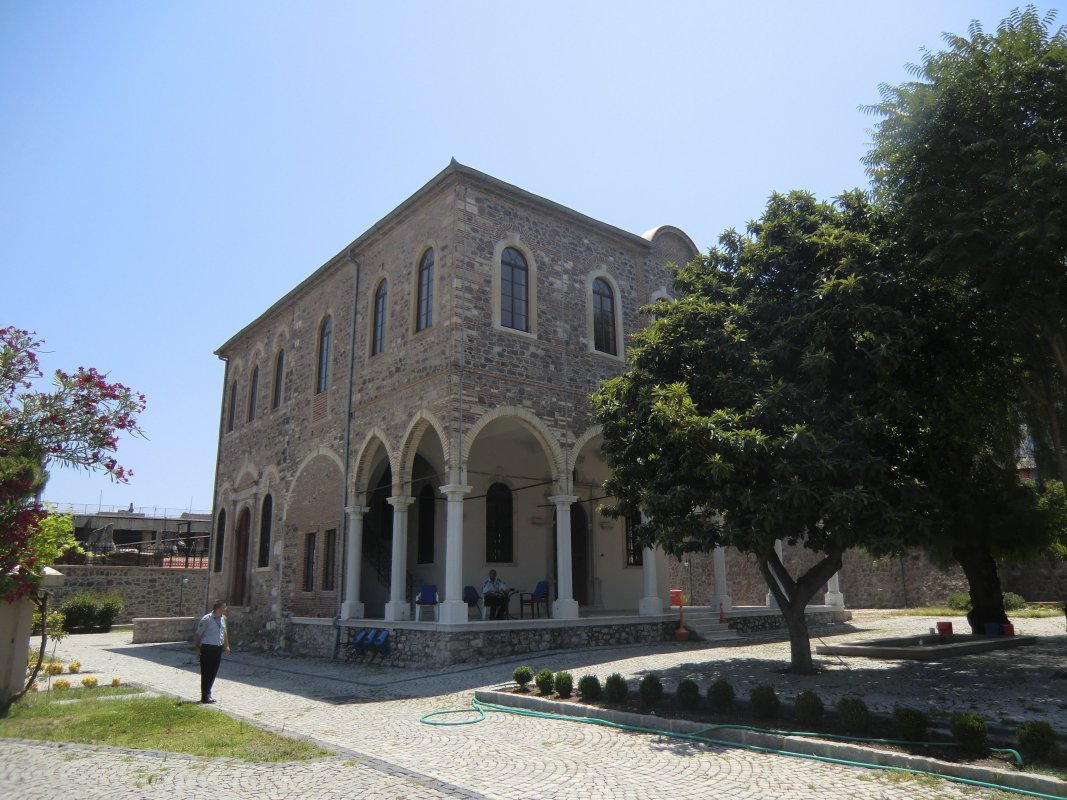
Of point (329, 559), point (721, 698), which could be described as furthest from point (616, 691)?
point (329, 559)

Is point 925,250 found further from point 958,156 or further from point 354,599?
point 354,599

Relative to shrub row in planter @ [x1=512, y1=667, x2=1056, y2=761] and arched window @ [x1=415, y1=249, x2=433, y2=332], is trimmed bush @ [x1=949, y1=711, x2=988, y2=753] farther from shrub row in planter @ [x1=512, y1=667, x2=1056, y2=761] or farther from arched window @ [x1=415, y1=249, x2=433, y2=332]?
arched window @ [x1=415, y1=249, x2=433, y2=332]

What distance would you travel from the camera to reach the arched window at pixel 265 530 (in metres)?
21.6

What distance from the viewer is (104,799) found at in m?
5.34

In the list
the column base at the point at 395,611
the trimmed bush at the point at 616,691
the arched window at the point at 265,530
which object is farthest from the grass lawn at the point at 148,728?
the arched window at the point at 265,530

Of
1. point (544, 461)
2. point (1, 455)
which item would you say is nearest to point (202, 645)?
point (1, 455)

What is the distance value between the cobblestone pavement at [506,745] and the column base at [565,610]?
91cm

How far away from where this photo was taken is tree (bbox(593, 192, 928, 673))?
9.20 meters

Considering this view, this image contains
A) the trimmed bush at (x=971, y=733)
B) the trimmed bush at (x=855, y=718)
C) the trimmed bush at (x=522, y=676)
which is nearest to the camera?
the trimmed bush at (x=971, y=733)

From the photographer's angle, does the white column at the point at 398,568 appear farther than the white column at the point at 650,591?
No

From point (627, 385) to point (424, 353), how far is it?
5.25m

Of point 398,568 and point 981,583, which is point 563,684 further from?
point 981,583

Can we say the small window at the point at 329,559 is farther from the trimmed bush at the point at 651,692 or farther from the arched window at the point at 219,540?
the trimmed bush at the point at 651,692

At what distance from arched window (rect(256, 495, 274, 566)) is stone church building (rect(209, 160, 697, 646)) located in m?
0.07
